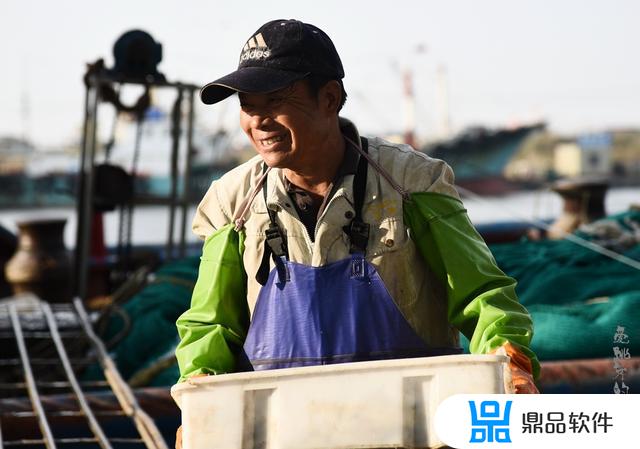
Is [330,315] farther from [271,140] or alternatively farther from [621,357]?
[621,357]

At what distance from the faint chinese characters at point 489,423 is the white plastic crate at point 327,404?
5 cm

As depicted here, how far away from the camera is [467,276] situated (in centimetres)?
255

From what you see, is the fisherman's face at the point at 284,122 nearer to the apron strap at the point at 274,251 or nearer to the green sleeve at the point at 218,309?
the apron strap at the point at 274,251

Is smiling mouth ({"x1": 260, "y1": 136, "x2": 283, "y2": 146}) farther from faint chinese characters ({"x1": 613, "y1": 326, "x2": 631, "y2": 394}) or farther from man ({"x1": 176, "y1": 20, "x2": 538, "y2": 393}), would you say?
faint chinese characters ({"x1": 613, "y1": 326, "x2": 631, "y2": 394})

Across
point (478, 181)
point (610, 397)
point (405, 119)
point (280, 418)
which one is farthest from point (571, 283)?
point (405, 119)

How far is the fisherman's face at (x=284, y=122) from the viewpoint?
8.29ft

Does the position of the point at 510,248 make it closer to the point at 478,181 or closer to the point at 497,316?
the point at 497,316

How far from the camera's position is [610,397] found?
8.27 feet

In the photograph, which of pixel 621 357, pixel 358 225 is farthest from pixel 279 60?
pixel 621 357

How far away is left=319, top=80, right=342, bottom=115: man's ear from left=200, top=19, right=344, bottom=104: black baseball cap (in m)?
0.02

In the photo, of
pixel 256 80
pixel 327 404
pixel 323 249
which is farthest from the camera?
pixel 323 249

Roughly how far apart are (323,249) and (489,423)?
57cm

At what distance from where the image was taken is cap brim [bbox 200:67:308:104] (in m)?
2.46

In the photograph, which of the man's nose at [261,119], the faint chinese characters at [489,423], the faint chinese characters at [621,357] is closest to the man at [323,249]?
the man's nose at [261,119]
